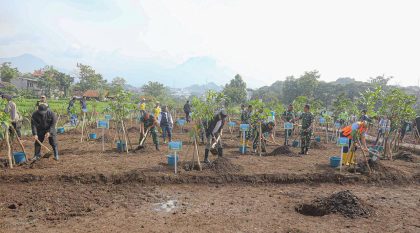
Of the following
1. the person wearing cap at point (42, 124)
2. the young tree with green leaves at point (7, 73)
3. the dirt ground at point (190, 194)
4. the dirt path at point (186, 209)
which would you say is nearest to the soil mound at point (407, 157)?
the dirt ground at point (190, 194)

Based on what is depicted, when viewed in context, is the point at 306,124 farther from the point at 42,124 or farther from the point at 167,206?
the point at 42,124

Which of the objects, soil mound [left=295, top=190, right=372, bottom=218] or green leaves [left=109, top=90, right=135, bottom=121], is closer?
soil mound [left=295, top=190, right=372, bottom=218]

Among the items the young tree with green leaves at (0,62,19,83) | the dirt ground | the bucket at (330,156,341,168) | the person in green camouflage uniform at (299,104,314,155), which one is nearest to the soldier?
the person in green camouflage uniform at (299,104,314,155)

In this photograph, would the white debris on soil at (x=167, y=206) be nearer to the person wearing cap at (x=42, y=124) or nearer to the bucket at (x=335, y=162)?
the person wearing cap at (x=42, y=124)

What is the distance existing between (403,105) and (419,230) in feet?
20.2

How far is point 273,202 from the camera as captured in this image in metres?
6.85

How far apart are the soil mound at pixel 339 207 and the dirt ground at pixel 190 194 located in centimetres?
17

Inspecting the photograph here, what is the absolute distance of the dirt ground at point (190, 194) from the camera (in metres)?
5.53

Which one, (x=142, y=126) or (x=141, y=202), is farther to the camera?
(x=142, y=126)

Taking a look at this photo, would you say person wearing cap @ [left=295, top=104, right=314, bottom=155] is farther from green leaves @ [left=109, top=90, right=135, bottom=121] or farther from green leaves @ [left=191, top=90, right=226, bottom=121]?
green leaves @ [left=109, top=90, right=135, bottom=121]

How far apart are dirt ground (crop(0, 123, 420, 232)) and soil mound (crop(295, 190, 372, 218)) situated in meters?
0.17

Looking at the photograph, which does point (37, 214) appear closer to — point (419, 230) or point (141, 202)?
point (141, 202)

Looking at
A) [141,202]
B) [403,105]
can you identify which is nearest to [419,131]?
[403,105]

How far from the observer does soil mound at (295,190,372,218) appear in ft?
20.0
